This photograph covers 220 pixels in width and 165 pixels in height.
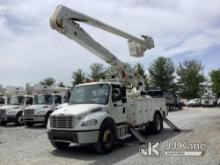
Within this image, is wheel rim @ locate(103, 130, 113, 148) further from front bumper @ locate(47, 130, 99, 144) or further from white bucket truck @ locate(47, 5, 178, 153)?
front bumper @ locate(47, 130, 99, 144)

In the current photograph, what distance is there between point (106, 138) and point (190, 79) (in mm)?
60346

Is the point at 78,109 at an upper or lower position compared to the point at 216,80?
lower

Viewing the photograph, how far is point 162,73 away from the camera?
2598 inches

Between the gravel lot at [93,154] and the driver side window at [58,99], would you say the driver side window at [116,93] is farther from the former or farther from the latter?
the driver side window at [58,99]

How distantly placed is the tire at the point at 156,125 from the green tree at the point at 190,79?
53707mm

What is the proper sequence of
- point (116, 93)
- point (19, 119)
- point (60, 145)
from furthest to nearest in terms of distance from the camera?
1. point (19, 119)
2. point (116, 93)
3. point (60, 145)

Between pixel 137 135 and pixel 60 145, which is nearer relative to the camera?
pixel 60 145

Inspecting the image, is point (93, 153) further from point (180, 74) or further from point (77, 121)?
point (180, 74)

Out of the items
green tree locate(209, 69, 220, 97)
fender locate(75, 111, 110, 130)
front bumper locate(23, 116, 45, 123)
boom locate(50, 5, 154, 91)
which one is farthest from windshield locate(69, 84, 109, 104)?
green tree locate(209, 69, 220, 97)

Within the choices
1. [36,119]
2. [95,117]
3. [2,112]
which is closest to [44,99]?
[36,119]

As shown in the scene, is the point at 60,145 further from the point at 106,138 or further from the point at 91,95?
the point at 91,95

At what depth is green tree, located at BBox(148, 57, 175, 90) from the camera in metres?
65.7

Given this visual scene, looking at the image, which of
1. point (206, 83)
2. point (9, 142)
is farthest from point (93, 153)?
point (206, 83)

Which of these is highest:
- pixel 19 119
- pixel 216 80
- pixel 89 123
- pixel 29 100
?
pixel 216 80
